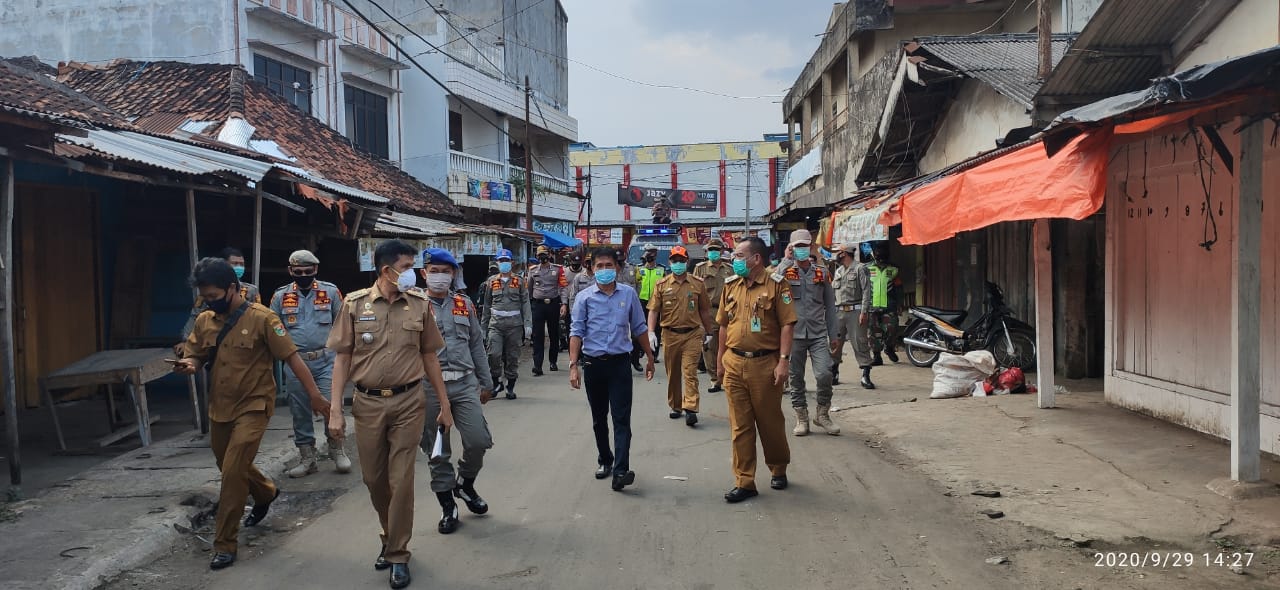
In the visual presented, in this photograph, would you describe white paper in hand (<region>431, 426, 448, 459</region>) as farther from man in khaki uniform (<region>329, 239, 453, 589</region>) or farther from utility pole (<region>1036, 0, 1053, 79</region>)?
utility pole (<region>1036, 0, 1053, 79</region>)

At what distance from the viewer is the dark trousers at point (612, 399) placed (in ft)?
21.3

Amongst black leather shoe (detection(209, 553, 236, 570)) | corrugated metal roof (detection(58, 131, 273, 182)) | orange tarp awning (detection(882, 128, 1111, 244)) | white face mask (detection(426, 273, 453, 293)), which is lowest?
black leather shoe (detection(209, 553, 236, 570))

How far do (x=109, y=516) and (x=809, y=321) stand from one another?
5748 mm

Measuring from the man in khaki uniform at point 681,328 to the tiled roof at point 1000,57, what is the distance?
13.4 feet

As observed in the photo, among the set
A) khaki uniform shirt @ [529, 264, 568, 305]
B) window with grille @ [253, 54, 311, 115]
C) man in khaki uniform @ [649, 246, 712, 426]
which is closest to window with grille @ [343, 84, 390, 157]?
window with grille @ [253, 54, 311, 115]

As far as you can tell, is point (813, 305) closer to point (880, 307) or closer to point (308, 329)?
point (308, 329)

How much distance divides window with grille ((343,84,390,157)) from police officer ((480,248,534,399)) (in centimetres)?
1274

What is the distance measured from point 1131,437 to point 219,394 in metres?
7.06

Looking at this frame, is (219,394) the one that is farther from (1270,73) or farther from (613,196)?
(613,196)

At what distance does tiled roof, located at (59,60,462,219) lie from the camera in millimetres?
15711

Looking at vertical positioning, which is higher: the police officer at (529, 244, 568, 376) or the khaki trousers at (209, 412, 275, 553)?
the police officer at (529, 244, 568, 376)

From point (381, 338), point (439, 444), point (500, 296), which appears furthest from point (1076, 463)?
point (500, 296)

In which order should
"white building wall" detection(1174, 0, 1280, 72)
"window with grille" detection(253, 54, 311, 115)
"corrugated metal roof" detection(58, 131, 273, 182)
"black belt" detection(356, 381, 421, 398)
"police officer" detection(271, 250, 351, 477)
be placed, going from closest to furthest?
"black belt" detection(356, 381, 421, 398) → "white building wall" detection(1174, 0, 1280, 72) → "police officer" detection(271, 250, 351, 477) → "corrugated metal roof" detection(58, 131, 273, 182) → "window with grille" detection(253, 54, 311, 115)

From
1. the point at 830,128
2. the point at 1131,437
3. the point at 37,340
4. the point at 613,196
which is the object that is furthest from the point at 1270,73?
the point at 613,196
